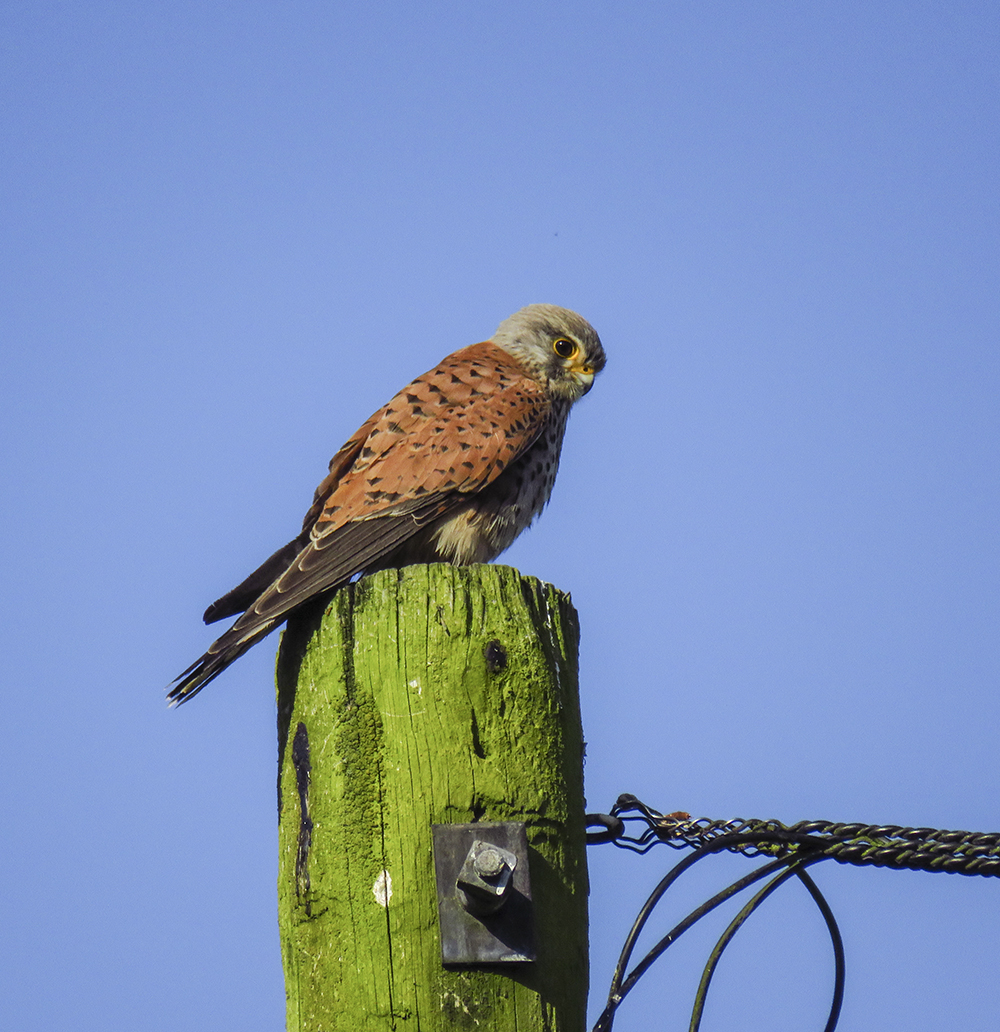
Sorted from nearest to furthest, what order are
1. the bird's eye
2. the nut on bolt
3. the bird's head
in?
the nut on bolt
the bird's head
the bird's eye

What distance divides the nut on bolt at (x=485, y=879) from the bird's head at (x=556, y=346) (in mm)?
3276

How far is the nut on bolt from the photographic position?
213 centimetres

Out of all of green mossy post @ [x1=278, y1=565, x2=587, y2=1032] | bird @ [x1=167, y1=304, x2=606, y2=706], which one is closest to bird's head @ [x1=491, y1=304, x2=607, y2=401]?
bird @ [x1=167, y1=304, x2=606, y2=706]

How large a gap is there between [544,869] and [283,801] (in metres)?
0.60

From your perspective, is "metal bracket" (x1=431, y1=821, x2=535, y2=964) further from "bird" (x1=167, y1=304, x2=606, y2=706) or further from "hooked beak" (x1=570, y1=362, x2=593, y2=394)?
"hooked beak" (x1=570, y1=362, x2=593, y2=394)

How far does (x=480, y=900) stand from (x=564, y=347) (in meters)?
3.62

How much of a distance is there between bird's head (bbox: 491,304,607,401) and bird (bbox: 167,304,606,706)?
0.29m

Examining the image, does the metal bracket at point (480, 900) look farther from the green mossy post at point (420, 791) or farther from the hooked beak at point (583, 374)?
the hooked beak at point (583, 374)

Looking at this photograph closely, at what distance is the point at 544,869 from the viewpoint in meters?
2.29

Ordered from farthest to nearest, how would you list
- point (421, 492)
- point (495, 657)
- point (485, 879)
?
point (421, 492) < point (495, 657) < point (485, 879)

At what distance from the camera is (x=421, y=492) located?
394 centimetres

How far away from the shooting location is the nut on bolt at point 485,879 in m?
2.13

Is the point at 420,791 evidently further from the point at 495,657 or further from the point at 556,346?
the point at 556,346

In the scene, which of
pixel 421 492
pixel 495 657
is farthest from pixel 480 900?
pixel 421 492
